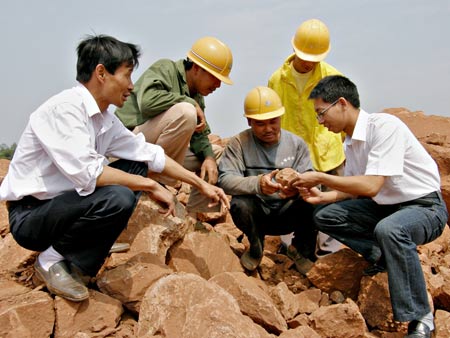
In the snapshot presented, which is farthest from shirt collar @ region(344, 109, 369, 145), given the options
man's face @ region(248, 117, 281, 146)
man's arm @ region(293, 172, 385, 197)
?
man's face @ region(248, 117, 281, 146)

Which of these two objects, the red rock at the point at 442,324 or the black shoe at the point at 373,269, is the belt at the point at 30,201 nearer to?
the black shoe at the point at 373,269

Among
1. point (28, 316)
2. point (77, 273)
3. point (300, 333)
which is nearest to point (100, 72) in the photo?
point (77, 273)

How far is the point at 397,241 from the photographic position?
3.50 m

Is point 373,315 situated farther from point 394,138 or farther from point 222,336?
point 222,336

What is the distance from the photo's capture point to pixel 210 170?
14.8ft

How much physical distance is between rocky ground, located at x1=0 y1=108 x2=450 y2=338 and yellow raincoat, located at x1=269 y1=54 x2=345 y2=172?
1.12 meters

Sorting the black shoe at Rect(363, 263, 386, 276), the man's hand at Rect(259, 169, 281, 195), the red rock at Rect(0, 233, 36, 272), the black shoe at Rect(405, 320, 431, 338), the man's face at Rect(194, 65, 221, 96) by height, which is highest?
the man's face at Rect(194, 65, 221, 96)

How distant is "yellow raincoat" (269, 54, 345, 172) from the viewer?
17.0ft

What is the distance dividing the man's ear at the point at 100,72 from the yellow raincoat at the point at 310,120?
2500mm

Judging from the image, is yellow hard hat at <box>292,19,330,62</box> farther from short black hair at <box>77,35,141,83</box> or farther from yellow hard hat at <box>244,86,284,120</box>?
short black hair at <box>77,35,141,83</box>

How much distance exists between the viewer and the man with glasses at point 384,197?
11.5ft

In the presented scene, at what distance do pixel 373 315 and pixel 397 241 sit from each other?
0.75m

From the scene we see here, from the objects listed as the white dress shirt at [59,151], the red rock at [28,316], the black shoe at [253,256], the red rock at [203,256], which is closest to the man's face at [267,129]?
the black shoe at [253,256]

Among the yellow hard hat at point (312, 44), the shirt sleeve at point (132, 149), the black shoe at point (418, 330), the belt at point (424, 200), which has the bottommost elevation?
the black shoe at point (418, 330)
